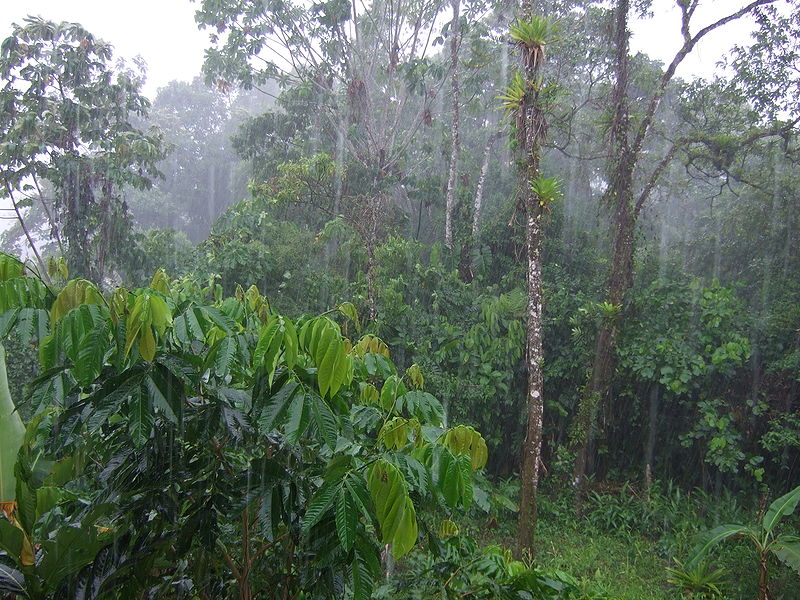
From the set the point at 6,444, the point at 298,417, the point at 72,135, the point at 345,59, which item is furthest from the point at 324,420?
the point at 345,59

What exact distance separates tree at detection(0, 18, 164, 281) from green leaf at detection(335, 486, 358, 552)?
8.26m

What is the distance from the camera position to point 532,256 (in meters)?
5.79

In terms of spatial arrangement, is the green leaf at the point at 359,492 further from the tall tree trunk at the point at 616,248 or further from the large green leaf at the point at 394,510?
the tall tree trunk at the point at 616,248

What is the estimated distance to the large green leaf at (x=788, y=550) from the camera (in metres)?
4.11

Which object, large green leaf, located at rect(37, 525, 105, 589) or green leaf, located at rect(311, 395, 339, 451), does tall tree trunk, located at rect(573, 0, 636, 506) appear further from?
large green leaf, located at rect(37, 525, 105, 589)

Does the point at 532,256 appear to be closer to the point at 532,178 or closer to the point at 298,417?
the point at 532,178

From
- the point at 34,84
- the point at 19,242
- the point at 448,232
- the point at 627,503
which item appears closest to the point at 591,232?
the point at 448,232

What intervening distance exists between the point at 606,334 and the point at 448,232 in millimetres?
3321

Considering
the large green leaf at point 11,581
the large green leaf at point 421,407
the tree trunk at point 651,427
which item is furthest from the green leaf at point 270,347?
the tree trunk at point 651,427

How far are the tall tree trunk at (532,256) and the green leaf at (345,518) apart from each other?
450cm

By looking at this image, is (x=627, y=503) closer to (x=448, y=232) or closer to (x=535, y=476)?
(x=535, y=476)

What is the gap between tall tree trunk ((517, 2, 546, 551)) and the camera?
5465 millimetres

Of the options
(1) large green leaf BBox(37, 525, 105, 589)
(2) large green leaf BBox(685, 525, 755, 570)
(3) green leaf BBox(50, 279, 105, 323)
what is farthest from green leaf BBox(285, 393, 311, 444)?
(2) large green leaf BBox(685, 525, 755, 570)

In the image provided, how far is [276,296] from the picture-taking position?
8.67 metres
